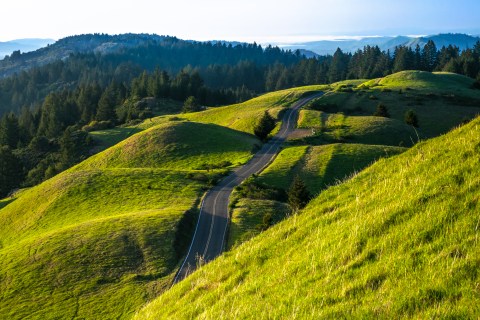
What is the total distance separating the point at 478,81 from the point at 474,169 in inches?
6273

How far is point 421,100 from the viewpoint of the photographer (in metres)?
123

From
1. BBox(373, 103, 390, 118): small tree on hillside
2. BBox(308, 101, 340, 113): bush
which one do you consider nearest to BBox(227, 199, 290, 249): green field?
BBox(373, 103, 390, 118): small tree on hillside

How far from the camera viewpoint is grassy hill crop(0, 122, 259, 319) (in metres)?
34.8

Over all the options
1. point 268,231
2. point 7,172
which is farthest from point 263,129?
point 268,231

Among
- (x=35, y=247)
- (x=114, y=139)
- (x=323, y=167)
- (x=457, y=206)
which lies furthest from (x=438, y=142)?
(x=114, y=139)

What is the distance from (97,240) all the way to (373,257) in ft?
129

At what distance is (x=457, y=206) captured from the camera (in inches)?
345

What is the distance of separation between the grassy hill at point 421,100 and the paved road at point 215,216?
1743 inches

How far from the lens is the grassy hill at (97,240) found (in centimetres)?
3478

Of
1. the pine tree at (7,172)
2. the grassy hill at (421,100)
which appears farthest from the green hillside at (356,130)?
the pine tree at (7,172)

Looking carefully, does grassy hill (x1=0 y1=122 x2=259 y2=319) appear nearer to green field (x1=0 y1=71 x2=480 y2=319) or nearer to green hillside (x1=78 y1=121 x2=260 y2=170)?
green field (x1=0 y1=71 x2=480 y2=319)

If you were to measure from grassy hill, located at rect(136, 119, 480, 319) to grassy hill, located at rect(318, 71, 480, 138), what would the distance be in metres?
96.0

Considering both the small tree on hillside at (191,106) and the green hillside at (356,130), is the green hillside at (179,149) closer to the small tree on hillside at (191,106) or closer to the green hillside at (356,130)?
the green hillside at (356,130)

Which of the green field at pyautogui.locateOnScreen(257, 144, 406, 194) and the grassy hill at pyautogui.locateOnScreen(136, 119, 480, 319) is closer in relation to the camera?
the grassy hill at pyautogui.locateOnScreen(136, 119, 480, 319)
